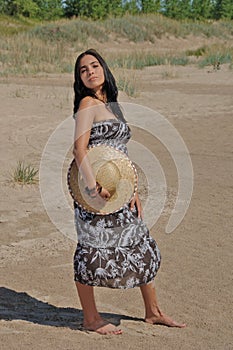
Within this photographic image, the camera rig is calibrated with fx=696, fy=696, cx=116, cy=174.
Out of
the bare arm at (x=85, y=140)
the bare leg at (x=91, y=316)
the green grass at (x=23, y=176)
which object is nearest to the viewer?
the bare arm at (x=85, y=140)

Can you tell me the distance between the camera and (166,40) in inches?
1764

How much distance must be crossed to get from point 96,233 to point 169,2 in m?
69.5

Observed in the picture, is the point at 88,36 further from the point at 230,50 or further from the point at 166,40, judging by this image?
the point at 230,50

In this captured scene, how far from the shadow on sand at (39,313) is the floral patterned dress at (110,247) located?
501mm

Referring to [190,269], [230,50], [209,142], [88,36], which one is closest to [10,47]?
[230,50]

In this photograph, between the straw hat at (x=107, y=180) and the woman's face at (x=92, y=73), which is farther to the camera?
the woman's face at (x=92, y=73)

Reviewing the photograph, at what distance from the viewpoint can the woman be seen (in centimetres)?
418

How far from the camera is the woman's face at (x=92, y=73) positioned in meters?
4.27

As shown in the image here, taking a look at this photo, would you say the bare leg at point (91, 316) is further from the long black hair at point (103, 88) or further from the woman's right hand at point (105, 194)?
the long black hair at point (103, 88)

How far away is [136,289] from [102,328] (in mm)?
995

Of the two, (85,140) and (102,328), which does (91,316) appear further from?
(85,140)

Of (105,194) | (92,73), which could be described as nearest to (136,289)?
(105,194)

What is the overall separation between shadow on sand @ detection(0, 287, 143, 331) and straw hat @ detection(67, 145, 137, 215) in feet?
2.93

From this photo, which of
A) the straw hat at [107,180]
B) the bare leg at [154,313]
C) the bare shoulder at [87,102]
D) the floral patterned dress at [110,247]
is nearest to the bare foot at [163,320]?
the bare leg at [154,313]
